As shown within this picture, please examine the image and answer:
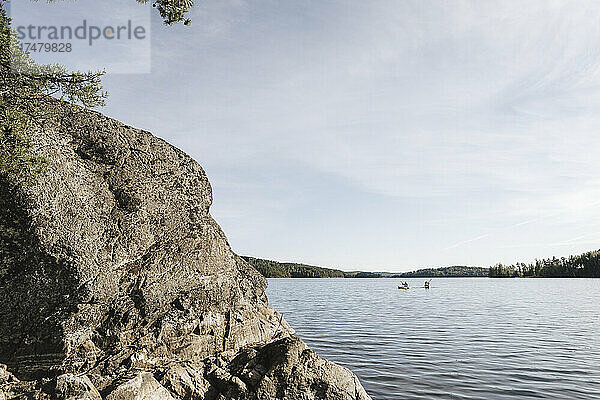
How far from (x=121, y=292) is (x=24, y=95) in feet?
11.6

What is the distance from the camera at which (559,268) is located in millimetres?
122750

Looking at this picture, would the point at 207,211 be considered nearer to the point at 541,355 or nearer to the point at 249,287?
the point at 249,287

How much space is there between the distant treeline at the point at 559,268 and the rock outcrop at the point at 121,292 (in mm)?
129468

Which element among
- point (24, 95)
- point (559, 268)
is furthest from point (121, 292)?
point (559, 268)

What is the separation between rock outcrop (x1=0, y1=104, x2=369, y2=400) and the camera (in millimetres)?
6301

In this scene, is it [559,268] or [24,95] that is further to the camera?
[559,268]

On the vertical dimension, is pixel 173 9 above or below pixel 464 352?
above

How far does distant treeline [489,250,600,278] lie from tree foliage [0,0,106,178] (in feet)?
432

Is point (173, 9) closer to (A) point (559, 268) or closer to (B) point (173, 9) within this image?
(B) point (173, 9)

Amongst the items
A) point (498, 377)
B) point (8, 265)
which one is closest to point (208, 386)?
point (8, 265)

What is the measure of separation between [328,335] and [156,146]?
47.7 feet

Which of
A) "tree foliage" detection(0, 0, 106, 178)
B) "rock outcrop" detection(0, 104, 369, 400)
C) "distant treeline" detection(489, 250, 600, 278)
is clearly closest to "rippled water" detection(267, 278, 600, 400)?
"rock outcrop" detection(0, 104, 369, 400)

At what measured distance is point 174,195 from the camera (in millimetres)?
8594

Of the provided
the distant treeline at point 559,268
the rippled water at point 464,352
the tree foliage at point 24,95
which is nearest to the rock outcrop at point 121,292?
the tree foliage at point 24,95
